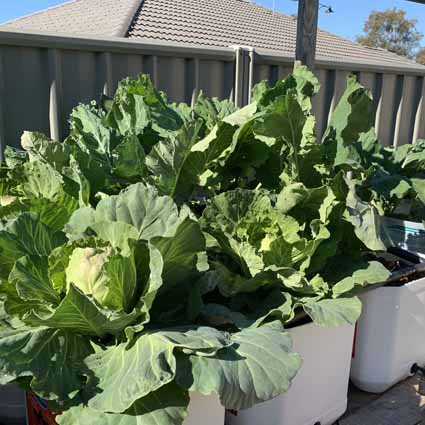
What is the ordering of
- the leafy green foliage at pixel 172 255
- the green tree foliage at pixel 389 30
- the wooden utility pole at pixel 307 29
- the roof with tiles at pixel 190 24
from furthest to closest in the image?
1. the green tree foliage at pixel 389 30
2. the roof with tiles at pixel 190 24
3. the wooden utility pole at pixel 307 29
4. the leafy green foliage at pixel 172 255

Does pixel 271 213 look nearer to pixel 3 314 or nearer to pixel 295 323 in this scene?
pixel 295 323

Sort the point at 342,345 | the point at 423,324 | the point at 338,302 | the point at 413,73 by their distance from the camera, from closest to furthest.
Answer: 1. the point at 338,302
2. the point at 342,345
3. the point at 423,324
4. the point at 413,73

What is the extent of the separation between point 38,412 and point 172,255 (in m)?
0.46

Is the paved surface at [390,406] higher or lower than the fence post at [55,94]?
lower

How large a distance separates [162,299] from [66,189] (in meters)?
0.36

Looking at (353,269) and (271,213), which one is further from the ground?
(271,213)

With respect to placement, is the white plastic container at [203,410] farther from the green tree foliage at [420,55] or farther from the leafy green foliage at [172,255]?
the green tree foliage at [420,55]

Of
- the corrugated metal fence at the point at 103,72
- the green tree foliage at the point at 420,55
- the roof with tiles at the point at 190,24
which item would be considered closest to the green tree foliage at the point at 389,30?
the green tree foliage at the point at 420,55

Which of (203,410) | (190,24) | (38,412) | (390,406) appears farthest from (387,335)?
(190,24)

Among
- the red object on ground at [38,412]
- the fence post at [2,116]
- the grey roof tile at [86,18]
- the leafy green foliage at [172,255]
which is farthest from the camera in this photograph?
the grey roof tile at [86,18]

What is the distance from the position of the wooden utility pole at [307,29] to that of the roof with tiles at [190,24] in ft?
13.2

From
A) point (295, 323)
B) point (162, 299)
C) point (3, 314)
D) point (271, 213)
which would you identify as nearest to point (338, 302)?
point (295, 323)

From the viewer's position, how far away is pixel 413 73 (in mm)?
3150

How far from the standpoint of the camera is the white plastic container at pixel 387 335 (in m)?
1.29
